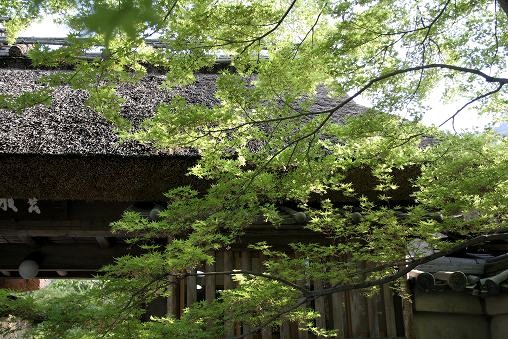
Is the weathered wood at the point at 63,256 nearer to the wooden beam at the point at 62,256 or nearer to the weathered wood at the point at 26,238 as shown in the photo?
the wooden beam at the point at 62,256

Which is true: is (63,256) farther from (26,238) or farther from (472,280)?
(472,280)

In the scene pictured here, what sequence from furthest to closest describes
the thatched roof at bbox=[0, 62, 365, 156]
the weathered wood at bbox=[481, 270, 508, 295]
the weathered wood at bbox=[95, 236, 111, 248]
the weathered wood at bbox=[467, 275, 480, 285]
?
the weathered wood at bbox=[95, 236, 111, 248] → the thatched roof at bbox=[0, 62, 365, 156] → the weathered wood at bbox=[467, 275, 480, 285] → the weathered wood at bbox=[481, 270, 508, 295]

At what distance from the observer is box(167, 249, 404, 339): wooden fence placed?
5.02m

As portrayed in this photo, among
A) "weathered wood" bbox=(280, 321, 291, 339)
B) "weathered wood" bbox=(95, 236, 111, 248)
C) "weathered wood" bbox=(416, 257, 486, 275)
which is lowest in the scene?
"weathered wood" bbox=(280, 321, 291, 339)

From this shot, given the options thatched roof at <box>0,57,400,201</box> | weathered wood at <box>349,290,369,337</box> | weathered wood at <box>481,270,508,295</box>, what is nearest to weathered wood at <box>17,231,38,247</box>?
thatched roof at <box>0,57,400,201</box>

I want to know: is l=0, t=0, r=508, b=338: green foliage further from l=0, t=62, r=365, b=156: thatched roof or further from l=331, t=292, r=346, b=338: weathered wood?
l=331, t=292, r=346, b=338: weathered wood

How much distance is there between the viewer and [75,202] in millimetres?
5590

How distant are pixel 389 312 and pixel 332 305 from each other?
61 cm

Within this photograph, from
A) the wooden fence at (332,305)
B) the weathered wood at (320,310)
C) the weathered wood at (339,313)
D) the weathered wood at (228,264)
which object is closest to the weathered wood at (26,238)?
the wooden fence at (332,305)

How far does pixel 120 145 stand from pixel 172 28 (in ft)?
6.68

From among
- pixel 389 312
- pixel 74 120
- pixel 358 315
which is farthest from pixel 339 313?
pixel 74 120

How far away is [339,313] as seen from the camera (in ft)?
16.8

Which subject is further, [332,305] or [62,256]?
[62,256]

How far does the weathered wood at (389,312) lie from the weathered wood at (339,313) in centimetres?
45
